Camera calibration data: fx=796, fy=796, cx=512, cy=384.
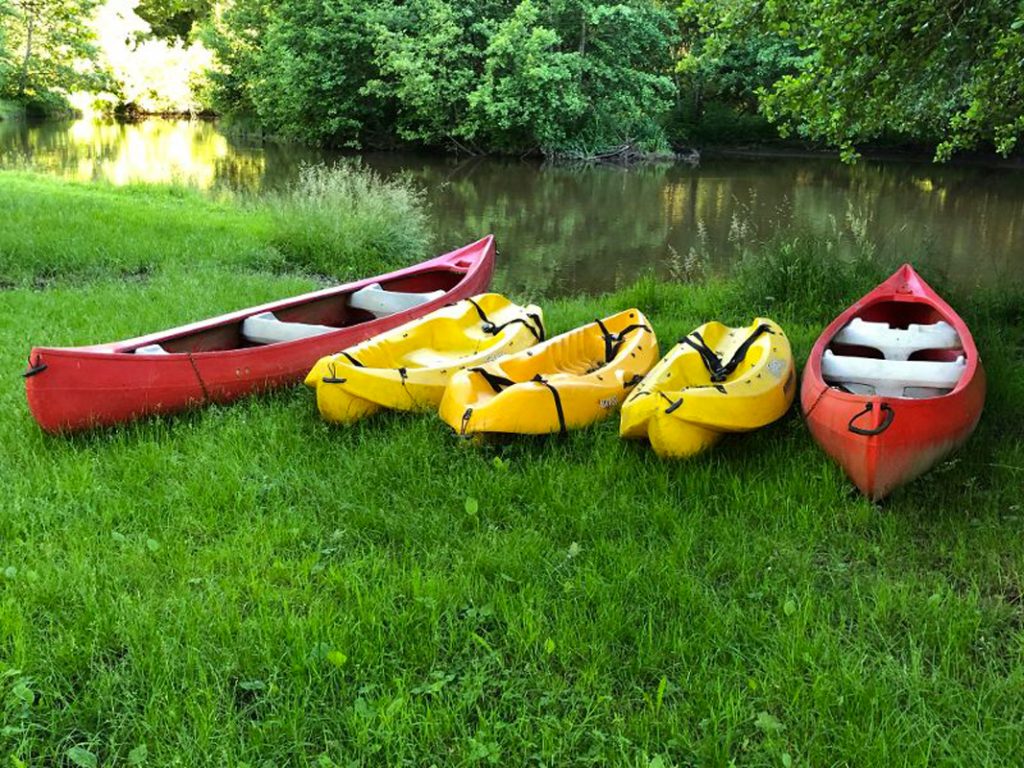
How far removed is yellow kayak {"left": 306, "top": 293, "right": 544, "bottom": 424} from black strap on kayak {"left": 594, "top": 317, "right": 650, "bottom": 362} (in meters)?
0.42

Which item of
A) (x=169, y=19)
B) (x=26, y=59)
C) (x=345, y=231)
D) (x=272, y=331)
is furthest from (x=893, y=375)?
(x=169, y=19)

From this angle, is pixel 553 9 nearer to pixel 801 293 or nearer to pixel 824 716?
pixel 801 293

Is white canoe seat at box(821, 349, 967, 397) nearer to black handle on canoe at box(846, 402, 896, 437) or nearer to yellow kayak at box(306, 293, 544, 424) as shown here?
black handle on canoe at box(846, 402, 896, 437)

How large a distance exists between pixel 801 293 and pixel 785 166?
68.8 feet

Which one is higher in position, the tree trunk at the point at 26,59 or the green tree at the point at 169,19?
the green tree at the point at 169,19

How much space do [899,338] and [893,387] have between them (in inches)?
29.6

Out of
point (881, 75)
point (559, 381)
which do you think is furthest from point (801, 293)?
point (559, 381)

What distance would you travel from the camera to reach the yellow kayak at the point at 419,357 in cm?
408

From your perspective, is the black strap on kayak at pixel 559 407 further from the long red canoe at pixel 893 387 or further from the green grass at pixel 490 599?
the long red canoe at pixel 893 387

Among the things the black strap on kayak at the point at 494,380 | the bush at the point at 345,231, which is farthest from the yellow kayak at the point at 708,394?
the bush at the point at 345,231

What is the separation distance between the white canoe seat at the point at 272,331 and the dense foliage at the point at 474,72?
64.7 ft

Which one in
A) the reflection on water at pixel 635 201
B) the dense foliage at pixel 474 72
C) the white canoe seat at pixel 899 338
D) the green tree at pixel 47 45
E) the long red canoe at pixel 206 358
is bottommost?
the long red canoe at pixel 206 358

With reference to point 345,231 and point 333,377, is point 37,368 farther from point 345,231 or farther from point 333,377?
point 345,231

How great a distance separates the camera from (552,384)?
396 centimetres
